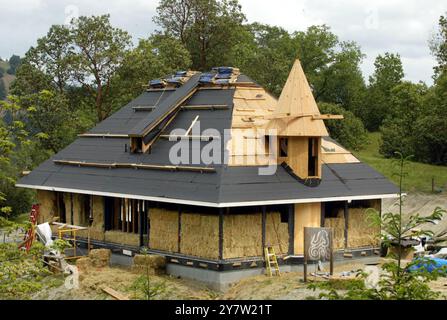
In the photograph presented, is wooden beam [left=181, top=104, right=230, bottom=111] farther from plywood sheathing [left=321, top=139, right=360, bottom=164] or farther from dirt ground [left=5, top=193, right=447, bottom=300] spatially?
dirt ground [left=5, top=193, right=447, bottom=300]

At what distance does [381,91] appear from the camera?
284 ft

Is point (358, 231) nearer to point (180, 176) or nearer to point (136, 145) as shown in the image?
point (180, 176)

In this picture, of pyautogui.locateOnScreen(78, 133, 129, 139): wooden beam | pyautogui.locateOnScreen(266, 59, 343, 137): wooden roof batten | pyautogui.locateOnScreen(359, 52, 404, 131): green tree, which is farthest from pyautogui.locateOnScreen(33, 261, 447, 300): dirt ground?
pyautogui.locateOnScreen(359, 52, 404, 131): green tree

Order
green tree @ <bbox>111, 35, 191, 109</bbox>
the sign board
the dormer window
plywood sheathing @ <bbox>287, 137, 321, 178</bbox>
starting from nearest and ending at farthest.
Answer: the sign board → plywood sheathing @ <bbox>287, 137, 321, 178</bbox> → the dormer window → green tree @ <bbox>111, 35, 191, 109</bbox>

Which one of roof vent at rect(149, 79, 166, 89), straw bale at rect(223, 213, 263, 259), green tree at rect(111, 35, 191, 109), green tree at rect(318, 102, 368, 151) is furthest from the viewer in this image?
green tree at rect(318, 102, 368, 151)

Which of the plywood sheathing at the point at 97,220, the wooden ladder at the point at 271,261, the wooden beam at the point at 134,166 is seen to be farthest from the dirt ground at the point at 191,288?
the wooden beam at the point at 134,166

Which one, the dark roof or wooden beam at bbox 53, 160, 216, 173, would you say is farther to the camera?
wooden beam at bbox 53, 160, 216, 173

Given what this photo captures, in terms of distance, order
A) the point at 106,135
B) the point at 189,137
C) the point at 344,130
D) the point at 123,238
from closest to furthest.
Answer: the point at 189,137, the point at 123,238, the point at 106,135, the point at 344,130

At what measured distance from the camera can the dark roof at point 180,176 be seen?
28.5 m

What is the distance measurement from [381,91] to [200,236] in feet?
205

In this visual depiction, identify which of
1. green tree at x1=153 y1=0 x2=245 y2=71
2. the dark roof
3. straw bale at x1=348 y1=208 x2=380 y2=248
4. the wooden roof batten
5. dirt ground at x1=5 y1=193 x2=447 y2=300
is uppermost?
green tree at x1=153 y1=0 x2=245 y2=71

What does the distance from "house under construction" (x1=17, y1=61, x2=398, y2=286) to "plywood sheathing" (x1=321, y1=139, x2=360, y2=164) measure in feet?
0.35

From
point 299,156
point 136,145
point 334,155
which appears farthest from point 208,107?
point 334,155

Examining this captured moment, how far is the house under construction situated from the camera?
2858cm
